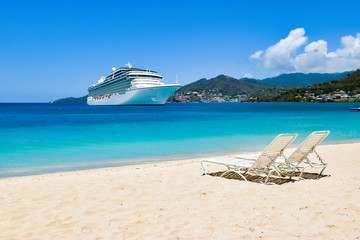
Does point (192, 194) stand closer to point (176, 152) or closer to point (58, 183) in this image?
point (58, 183)

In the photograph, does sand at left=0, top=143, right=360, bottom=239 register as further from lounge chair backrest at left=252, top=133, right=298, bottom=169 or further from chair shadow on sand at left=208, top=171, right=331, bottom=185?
lounge chair backrest at left=252, top=133, right=298, bottom=169

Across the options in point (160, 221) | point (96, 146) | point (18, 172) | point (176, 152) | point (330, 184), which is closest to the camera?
point (160, 221)

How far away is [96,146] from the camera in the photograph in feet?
49.6

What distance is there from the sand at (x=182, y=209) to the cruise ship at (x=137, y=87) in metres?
63.1

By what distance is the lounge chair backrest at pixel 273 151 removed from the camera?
5465 millimetres

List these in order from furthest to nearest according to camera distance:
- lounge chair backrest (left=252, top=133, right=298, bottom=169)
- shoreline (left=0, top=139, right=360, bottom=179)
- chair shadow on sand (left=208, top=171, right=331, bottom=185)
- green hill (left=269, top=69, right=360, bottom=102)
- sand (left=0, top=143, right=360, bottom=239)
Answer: green hill (left=269, top=69, right=360, bottom=102), shoreline (left=0, top=139, right=360, bottom=179), chair shadow on sand (left=208, top=171, right=331, bottom=185), lounge chair backrest (left=252, top=133, right=298, bottom=169), sand (left=0, top=143, right=360, bottom=239)

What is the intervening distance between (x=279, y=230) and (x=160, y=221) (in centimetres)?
136

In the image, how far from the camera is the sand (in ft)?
11.0

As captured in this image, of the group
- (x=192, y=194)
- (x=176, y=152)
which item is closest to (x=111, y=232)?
(x=192, y=194)

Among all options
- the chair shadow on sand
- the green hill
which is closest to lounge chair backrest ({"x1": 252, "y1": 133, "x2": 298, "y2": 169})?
the chair shadow on sand

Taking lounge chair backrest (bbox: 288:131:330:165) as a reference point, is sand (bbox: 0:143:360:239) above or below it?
below

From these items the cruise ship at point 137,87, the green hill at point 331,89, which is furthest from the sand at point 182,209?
the green hill at point 331,89

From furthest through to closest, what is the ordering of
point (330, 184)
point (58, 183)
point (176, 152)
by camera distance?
point (176, 152) → point (58, 183) → point (330, 184)

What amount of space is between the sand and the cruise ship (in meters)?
63.1
